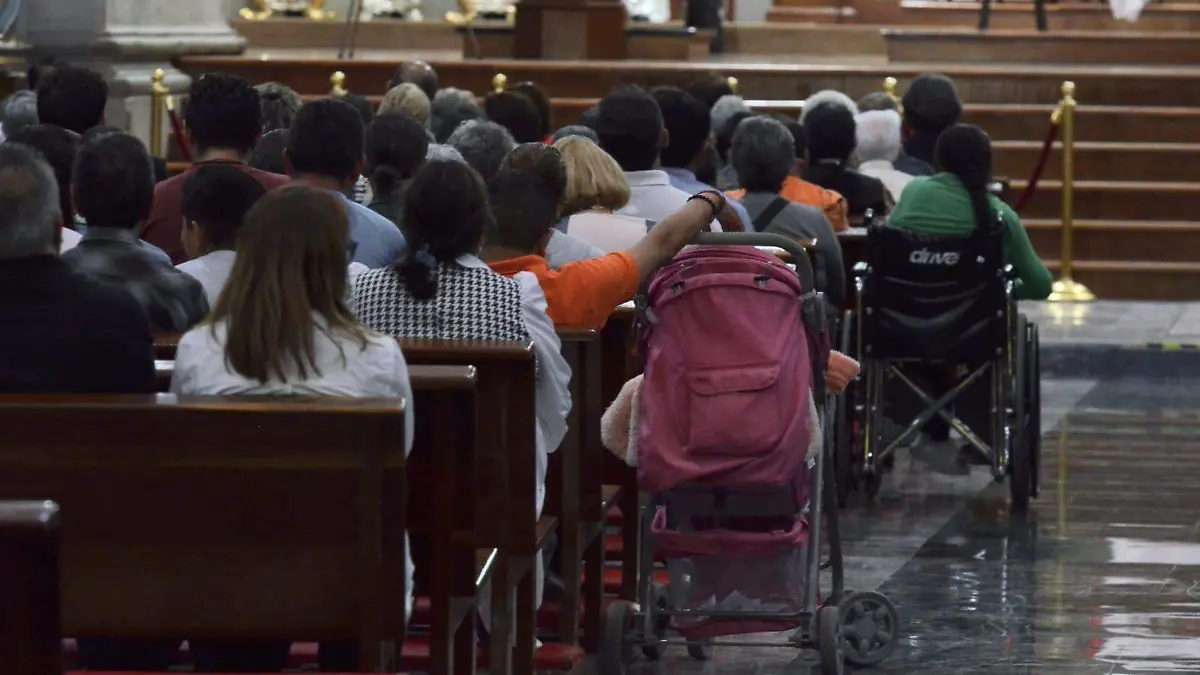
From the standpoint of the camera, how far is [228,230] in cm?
584

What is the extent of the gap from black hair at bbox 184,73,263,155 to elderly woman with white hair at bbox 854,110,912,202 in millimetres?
3909

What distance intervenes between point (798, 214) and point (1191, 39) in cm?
1054

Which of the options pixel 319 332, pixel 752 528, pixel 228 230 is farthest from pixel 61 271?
pixel 752 528

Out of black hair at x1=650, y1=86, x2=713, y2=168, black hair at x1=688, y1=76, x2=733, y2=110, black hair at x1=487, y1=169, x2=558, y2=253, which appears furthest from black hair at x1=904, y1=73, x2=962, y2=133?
black hair at x1=487, y1=169, x2=558, y2=253

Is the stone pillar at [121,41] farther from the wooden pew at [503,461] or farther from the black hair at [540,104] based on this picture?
the wooden pew at [503,461]

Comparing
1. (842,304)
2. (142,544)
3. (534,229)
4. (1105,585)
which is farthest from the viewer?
(842,304)

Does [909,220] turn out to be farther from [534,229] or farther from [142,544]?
[142,544]

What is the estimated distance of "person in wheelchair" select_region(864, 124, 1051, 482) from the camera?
28.0ft

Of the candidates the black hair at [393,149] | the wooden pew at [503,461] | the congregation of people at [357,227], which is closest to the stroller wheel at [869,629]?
the congregation of people at [357,227]

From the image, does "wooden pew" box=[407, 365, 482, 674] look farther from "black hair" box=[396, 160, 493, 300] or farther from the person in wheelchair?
the person in wheelchair

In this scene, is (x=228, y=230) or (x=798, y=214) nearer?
(x=228, y=230)

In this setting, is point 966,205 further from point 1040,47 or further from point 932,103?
point 1040,47

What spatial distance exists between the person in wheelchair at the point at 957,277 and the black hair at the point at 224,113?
2597mm

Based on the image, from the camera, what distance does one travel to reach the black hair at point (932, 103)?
1009 cm
